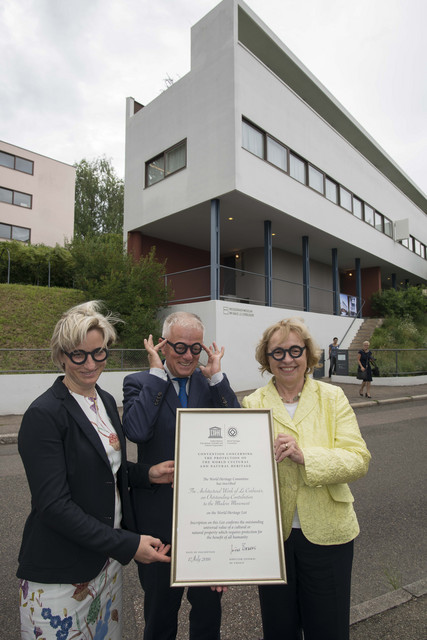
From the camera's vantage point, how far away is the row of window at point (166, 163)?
15336 millimetres

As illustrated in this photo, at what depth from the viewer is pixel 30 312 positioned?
14008 millimetres

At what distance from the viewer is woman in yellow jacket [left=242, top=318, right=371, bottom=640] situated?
1.81m

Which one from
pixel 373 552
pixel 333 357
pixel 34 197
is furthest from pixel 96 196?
pixel 373 552

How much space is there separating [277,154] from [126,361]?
1036 centimetres

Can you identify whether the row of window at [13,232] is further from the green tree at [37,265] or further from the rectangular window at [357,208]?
the rectangular window at [357,208]

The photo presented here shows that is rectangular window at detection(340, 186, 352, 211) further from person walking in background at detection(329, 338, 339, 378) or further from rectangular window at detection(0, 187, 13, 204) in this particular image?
rectangular window at detection(0, 187, 13, 204)

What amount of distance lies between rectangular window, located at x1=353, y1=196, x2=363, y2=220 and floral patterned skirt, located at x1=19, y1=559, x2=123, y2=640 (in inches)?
879

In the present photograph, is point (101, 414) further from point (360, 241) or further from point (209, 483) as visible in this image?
point (360, 241)

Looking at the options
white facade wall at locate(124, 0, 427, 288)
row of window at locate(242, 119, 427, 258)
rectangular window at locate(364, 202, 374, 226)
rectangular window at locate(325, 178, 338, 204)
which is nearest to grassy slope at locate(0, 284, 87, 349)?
white facade wall at locate(124, 0, 427, 288)

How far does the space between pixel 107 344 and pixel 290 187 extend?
15304 mm

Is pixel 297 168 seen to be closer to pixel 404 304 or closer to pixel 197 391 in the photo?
pixel 404 304

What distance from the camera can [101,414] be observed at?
6.07 feet

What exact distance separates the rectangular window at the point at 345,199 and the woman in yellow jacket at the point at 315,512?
64.8 ft

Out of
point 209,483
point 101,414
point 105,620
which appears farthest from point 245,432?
point 105,620
